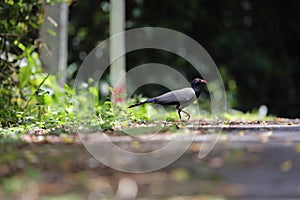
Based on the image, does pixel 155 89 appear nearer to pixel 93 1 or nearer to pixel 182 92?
pixel 93 1

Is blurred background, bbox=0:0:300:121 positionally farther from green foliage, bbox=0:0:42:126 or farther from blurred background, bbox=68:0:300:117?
green foliage, bbox=0:0:42:126

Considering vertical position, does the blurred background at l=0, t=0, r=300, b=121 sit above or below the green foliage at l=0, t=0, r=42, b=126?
above

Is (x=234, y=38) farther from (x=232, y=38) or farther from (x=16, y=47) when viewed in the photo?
(x=16, y=47)

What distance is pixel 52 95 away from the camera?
21.4 feet

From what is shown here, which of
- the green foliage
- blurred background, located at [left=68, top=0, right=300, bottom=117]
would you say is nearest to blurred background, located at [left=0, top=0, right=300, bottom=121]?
blurred background, located at [left=68, top=0, right=300, bottom=117]

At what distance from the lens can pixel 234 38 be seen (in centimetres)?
1309

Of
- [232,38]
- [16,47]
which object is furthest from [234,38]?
[16,47]

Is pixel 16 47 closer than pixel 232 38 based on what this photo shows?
Yes

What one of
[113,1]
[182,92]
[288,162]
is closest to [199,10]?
[113,1]

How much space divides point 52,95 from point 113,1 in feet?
12.3

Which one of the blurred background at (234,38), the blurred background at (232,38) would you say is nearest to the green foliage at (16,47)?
the blurred background at (232,38)

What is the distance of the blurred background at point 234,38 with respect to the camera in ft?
42.0

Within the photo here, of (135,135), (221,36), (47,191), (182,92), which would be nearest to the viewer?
(47,191)

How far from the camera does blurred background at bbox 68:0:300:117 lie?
42.0ft
